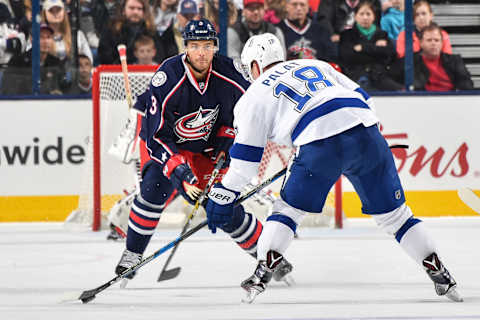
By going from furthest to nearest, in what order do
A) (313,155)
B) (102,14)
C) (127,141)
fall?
1. (102,14)
2. (127,141)
3. (313,155)

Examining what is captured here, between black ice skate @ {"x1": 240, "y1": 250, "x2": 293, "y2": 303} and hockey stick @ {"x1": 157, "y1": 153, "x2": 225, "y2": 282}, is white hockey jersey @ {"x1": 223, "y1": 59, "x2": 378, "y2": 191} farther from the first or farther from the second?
hockey stick @ {"x1": 157, "y1": 153, "x2": 225, "y2": 282}

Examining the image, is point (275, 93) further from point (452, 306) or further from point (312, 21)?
point (312, 21)

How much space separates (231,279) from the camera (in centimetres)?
360

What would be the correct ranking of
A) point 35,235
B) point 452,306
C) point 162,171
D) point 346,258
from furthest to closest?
point 35,235 < point 346,258 < point 162,171 < point 452,306

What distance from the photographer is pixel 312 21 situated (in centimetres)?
589

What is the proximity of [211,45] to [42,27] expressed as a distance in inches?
103

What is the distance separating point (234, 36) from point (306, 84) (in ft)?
9.64

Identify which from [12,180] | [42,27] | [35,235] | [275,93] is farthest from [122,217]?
[275,93]

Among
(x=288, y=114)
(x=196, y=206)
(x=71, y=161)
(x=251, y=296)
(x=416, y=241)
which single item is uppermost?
(x=288, y=114)

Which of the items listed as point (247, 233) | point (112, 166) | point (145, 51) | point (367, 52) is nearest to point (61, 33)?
point (145, 51)

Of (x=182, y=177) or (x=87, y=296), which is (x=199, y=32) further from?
(x=87, y=296)

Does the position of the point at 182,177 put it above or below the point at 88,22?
below

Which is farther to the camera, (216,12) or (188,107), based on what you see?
(216,12)

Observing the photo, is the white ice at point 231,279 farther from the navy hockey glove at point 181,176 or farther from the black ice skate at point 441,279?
the navy hockey glove at point 181,176
